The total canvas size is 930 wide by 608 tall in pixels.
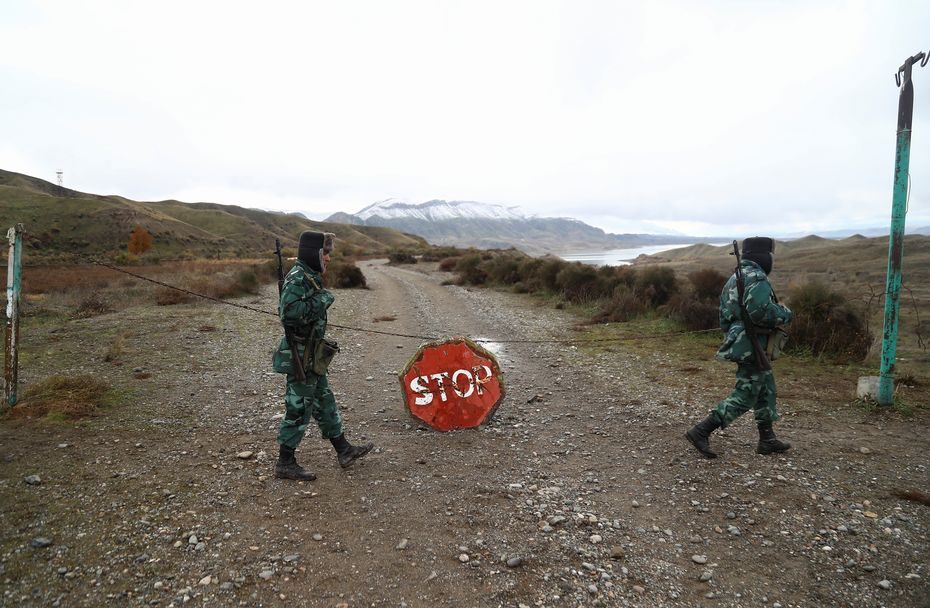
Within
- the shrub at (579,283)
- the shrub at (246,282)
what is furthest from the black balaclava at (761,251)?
the shrub at (246,282)

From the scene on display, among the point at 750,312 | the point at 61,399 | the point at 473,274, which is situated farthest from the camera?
the point at 473,274

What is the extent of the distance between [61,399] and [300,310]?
13.4ft

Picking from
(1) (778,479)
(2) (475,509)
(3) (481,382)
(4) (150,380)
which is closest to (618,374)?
(3) (481,382)

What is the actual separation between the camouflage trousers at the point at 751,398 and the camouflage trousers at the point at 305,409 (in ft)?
12.7

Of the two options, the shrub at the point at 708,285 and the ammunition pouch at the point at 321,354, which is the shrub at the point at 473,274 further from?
the ammunition pouch at the point at 321,354

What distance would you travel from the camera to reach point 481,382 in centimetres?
635

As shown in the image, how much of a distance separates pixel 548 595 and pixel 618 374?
5897 mm

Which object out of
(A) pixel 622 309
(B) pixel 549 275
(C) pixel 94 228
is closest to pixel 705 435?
(A) pixel 622 309

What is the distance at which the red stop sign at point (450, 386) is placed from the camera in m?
6.16

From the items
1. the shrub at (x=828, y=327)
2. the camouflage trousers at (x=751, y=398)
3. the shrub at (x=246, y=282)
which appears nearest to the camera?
the camouflage trousers at (x=751, y=398)

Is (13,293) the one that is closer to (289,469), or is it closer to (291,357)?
(291,357)

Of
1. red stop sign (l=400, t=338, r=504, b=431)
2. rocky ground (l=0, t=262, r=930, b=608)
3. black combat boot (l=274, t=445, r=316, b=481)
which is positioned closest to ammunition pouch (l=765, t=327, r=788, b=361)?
rocky ground (l=0, t=262, r=930, b=608)

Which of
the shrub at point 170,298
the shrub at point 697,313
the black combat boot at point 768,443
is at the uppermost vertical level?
the shrub at point 697,313

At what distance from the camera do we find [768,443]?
525 centimetres
